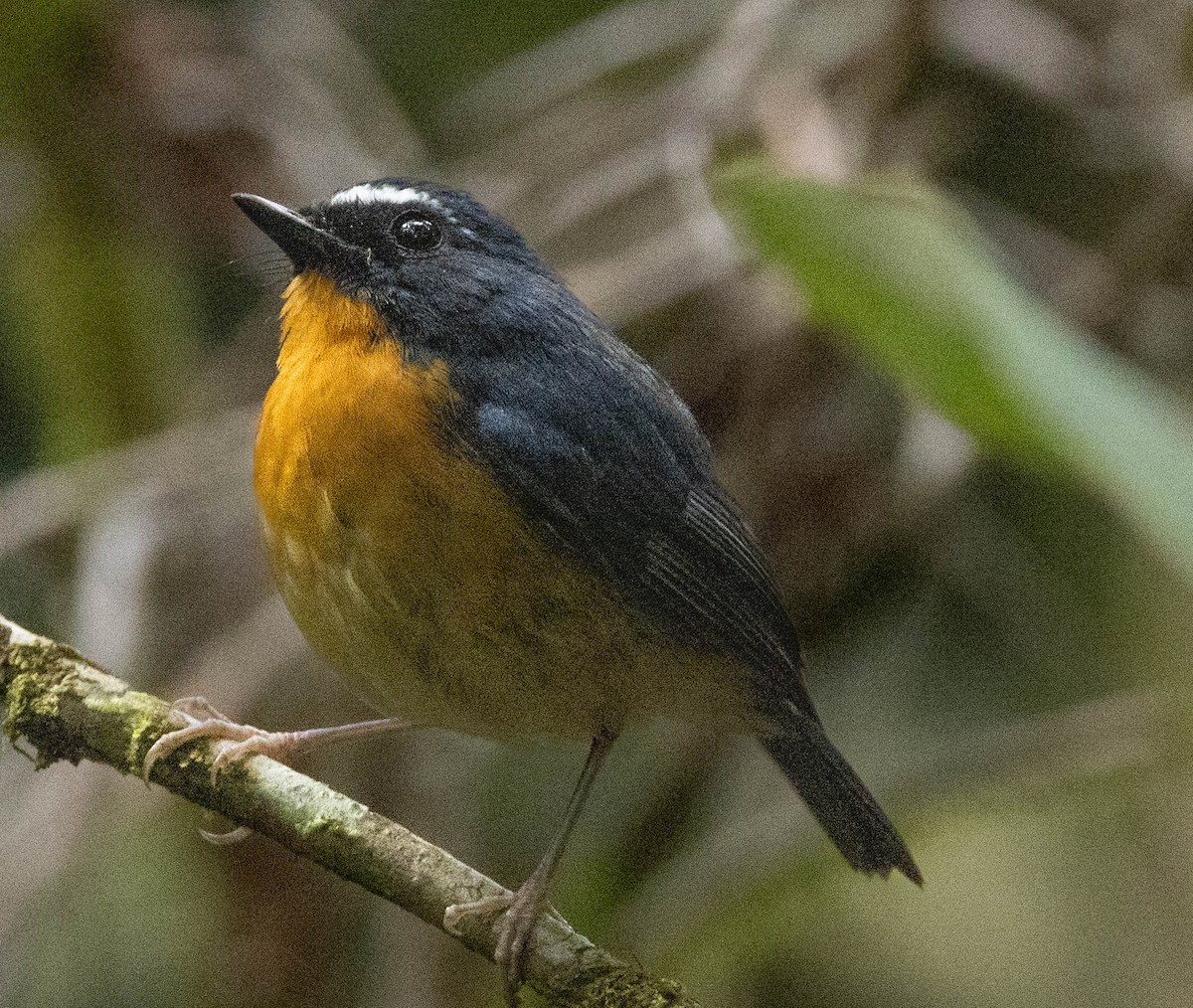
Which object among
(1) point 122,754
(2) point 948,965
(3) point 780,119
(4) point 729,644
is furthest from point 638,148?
(1) point 122,754

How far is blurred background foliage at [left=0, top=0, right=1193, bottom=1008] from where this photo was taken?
11.4 feet

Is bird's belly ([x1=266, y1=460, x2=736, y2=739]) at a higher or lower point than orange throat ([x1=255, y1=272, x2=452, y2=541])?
lower

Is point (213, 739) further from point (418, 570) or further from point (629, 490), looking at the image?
point (629, 490)

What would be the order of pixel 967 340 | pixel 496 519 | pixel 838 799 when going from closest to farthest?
pixel 496 519
pixel 967 340
pixel 838 799

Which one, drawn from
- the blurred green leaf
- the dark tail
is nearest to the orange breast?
the dark tail

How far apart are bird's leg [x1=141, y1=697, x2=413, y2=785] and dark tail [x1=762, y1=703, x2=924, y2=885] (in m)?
0.77

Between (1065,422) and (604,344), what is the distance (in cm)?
89

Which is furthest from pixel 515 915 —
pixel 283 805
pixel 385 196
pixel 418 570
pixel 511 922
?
pixel 385 196

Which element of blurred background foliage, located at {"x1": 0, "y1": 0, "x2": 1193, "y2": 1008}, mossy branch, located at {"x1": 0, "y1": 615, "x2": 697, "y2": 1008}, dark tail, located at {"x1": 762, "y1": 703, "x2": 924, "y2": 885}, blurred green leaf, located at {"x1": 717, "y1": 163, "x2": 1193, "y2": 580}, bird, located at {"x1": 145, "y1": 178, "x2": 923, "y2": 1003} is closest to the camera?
mossy branch, located at {"x1": 0, "y1": 615, "x2": 697, "y2": 1008}

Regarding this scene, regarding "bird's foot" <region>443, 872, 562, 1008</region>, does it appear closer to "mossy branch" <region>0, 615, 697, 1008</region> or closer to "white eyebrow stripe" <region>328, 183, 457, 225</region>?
"mossy branch" <region>0, 615, 697, 1008</region>

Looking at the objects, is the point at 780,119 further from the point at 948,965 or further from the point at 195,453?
the point at 948,965

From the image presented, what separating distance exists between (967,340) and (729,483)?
137 centimetres

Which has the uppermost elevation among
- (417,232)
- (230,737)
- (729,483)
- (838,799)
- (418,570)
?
(417,232)

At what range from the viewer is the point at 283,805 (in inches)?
78.2
